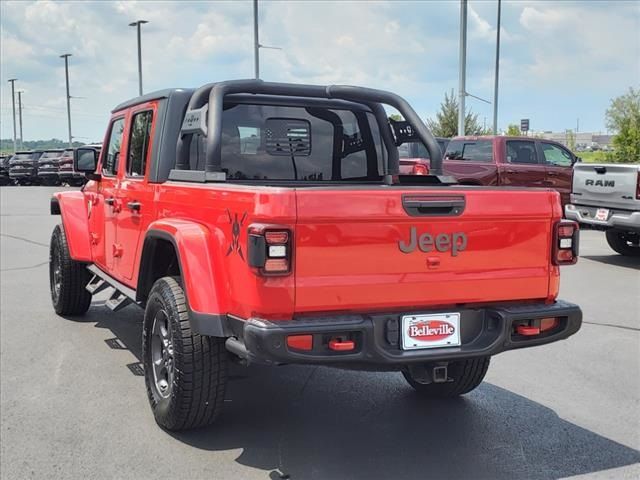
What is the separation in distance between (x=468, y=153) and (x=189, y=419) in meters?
12.3

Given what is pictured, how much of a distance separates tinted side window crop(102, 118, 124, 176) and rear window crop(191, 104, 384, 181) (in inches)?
46.2

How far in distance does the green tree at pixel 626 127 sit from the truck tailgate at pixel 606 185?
1460cm

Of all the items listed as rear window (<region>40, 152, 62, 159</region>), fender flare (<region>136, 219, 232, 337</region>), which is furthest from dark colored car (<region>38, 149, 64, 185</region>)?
fender flare (<region>136, 219, 232, 337</region>)

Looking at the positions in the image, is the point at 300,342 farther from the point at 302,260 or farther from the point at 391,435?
the point at 391,435

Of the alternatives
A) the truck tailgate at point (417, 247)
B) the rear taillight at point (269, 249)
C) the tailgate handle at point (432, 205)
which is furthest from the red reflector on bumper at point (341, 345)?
the tailgate handle at point (432, 205)

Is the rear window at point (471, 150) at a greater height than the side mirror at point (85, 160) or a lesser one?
greater

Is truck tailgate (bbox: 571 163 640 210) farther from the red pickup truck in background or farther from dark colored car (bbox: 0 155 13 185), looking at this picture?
dark colored car (bbox: 0 155 13 185)

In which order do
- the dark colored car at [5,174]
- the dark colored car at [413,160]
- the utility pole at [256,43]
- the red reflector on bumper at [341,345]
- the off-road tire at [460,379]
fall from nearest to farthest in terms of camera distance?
1. the red reflector on bumper at [341,345]
2. the off-road tire at [460,379]
3. the dark colored car at [413,160]
4. the utility pole at [256,43]
5. the dark colored car at [5,174]

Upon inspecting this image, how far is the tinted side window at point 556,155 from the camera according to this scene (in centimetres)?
1520

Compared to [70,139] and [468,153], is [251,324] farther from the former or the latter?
[70,139]

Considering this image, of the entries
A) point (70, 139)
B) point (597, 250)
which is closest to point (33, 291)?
point (597, 250)

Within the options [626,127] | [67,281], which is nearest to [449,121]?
[626,127]

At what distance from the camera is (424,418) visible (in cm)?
434

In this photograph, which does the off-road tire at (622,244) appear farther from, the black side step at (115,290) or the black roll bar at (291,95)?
the black side step at (115,290)
